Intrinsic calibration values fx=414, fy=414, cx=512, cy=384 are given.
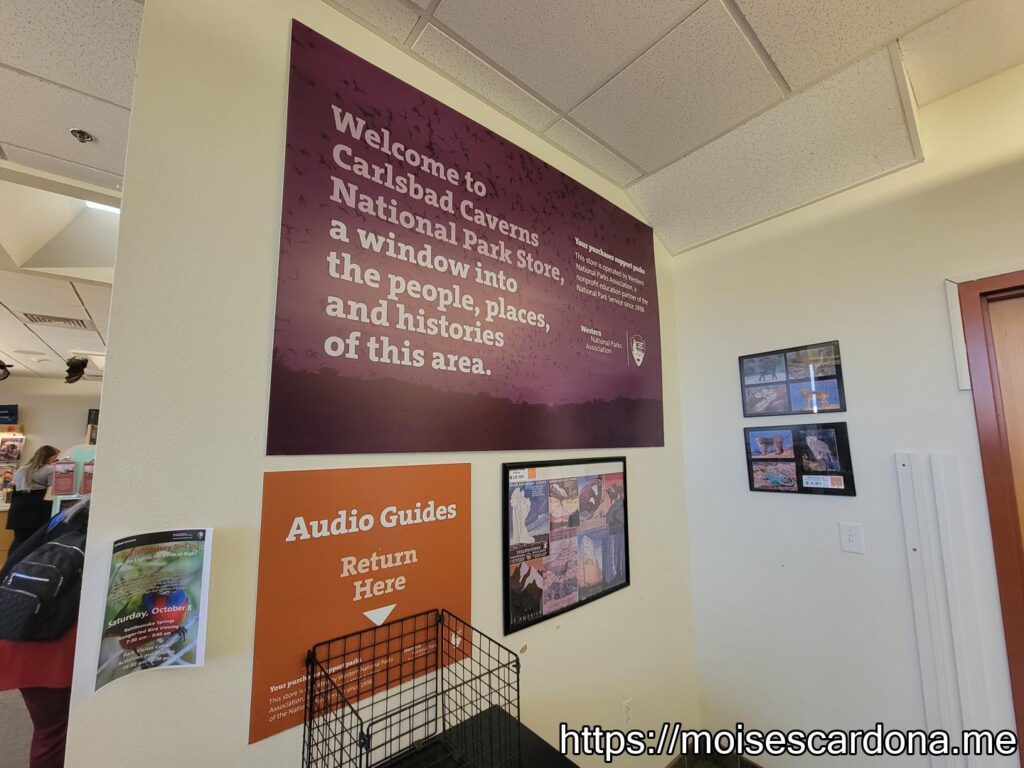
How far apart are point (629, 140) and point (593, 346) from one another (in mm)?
889

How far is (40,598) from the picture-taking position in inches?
34.4

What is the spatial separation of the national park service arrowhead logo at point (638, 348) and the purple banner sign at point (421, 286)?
0.23 metres

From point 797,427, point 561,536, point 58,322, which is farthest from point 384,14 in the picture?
point 58,322

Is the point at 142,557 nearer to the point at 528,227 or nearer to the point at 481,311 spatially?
the point at 481,311

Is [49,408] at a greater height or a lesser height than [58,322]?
lesser

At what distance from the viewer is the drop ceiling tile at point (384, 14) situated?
1.19 metres

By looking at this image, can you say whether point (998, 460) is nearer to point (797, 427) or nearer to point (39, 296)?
point (797, 427)

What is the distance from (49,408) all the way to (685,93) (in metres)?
11.0

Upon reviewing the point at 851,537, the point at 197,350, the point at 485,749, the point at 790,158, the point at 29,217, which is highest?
the point at 29,217

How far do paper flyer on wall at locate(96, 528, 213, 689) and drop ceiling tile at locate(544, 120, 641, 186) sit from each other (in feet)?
5.93

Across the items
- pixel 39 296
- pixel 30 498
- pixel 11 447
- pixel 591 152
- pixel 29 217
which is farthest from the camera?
pixel 11 447

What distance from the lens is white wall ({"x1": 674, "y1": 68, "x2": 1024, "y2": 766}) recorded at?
1508 mm

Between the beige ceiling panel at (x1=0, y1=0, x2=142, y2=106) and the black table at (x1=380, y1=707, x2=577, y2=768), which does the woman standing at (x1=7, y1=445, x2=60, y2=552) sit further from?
the black table at (x1=380, y1=707, x2=577, y2=768)

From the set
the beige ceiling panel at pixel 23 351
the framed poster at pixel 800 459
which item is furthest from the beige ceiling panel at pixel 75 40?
the beige ceiling panel at pixel 23 351
